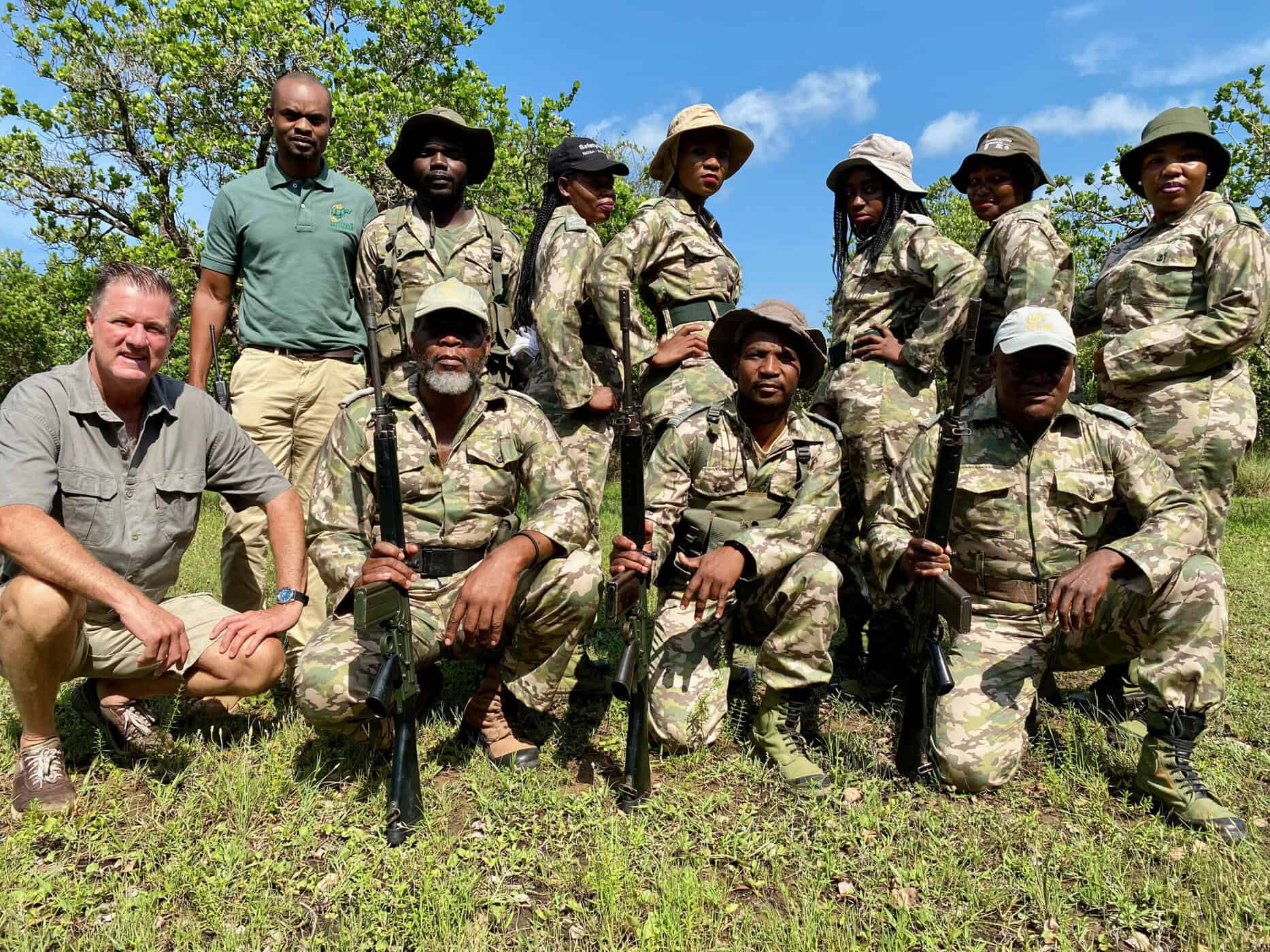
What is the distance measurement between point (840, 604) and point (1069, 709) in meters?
1.51

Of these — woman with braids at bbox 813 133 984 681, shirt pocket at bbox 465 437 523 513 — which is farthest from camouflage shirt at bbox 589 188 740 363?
shirt pocket at bbox 465 437 523 513

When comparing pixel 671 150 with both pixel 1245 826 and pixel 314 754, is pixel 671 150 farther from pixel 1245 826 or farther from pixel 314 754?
pixel 1245 826

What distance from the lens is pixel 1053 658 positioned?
14.5ft

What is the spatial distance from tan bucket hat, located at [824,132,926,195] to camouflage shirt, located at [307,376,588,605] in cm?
265

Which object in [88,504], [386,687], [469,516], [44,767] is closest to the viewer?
[386,687]

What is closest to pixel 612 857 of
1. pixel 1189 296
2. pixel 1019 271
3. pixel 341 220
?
pixel 1019 271

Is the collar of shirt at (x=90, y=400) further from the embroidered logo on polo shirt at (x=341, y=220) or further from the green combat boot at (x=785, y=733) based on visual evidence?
the green combat boot at (x=785, y=733)

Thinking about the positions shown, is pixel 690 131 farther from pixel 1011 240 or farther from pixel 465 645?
pixel 465 645

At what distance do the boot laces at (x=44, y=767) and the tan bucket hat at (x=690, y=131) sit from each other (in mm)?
4611

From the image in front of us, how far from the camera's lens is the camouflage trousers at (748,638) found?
4.29 metres

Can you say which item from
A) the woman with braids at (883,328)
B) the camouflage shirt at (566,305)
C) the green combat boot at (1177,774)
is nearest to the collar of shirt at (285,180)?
the camouflage shirt at (566,305)

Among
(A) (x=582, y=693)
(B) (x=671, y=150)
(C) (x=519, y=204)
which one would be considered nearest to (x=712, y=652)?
(A) (x=582, y=693)

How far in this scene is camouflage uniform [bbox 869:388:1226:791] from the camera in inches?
158

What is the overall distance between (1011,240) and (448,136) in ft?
Answer: 11.8
